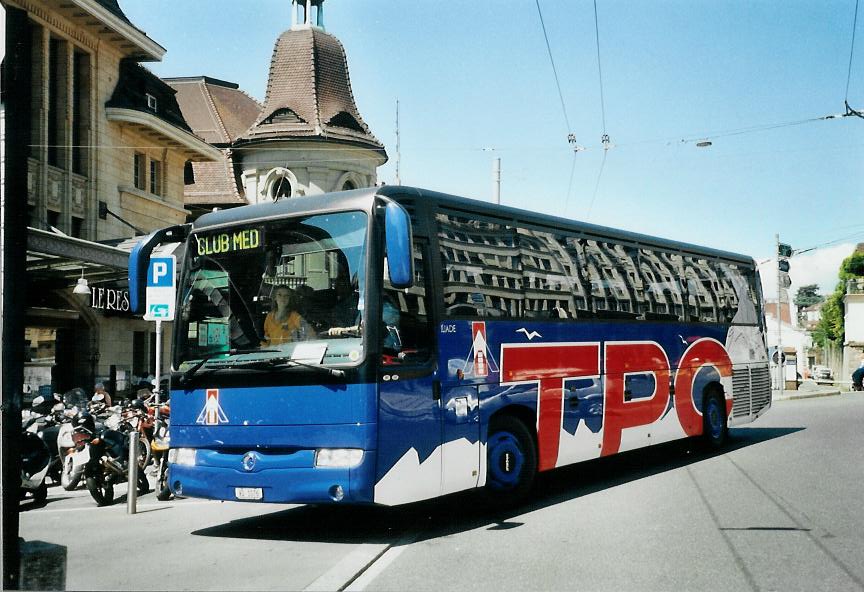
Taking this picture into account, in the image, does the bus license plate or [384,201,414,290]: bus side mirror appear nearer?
[384,201,414,290]: bus side mirror

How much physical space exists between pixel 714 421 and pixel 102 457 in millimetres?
9620

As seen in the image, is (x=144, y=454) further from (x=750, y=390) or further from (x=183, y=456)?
(x=750, y=390)

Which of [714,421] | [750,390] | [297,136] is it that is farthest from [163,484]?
[297,136]

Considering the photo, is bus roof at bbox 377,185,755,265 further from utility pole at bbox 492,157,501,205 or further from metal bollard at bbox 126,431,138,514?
utility pole at bbox 492,157,501,205

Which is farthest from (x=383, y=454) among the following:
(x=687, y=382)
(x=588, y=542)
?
(x=687, y=382)

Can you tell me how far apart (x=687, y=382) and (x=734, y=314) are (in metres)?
2.63

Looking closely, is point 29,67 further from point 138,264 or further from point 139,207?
point 139,207

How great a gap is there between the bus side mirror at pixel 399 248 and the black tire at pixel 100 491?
18.0 ft

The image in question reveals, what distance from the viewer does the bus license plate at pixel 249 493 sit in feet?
27.8

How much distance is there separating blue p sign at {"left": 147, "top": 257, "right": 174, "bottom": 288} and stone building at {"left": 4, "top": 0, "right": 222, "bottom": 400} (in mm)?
9181

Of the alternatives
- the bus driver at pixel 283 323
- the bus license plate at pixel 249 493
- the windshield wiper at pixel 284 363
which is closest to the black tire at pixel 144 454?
the bus license plate at pixel 249 493

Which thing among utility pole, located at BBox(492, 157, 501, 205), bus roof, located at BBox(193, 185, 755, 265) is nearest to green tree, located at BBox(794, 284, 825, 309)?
utility pole, located at BBox(492, 157, 501, 205)

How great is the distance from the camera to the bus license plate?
27.8 ft

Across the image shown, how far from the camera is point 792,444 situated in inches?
657
